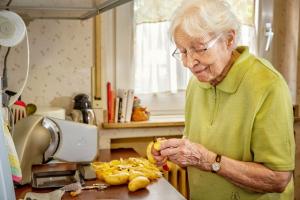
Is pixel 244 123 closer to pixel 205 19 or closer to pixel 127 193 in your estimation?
pixel 205 19

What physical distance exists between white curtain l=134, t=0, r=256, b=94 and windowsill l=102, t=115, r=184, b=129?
0.17 meters

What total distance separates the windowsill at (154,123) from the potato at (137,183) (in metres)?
0.89

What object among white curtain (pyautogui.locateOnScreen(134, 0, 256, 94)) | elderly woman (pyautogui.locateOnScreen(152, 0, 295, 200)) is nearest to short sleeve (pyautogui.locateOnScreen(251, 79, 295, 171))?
elderly woman (pyautogui.locateOnScreen(152, 0, 295, 200))

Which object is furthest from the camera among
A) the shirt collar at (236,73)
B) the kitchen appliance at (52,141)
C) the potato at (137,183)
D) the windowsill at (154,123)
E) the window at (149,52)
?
the window at (149,52)

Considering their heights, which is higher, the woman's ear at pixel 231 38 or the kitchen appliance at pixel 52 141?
the woman's ear at pixel 231 38

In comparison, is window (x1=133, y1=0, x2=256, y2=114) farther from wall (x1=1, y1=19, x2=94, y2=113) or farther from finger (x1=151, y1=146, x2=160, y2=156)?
finger (x1=151, y1=146, x2=160, y2=156)

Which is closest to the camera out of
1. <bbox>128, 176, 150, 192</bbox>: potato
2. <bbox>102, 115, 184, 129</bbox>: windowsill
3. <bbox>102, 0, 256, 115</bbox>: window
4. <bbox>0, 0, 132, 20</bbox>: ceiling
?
<bbox>128, 176, 150, 192</bbox>: potato

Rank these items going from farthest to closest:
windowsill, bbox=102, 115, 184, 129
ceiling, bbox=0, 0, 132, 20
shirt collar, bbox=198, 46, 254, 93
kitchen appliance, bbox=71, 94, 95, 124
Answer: windowsill, bbox=102, 115, 184, 129, kitchen appliance, bbox=71, 94, 95, 124, ceiling, bbox=0, 0, 132, 20, shirt collar, bbox=198, 46, 254, 93

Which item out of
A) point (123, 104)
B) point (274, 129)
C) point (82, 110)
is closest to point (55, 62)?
point (82, 110)

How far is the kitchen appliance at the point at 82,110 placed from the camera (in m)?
2.14

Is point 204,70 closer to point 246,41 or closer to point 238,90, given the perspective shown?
point 238,90

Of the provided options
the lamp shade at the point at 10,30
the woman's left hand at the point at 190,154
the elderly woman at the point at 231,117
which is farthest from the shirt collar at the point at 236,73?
the lamp shade at the point at 10,30

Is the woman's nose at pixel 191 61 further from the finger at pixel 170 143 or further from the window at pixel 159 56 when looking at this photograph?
the window at pixel 159 56

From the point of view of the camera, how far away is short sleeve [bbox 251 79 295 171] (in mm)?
1222
